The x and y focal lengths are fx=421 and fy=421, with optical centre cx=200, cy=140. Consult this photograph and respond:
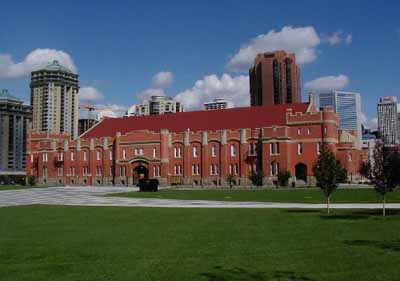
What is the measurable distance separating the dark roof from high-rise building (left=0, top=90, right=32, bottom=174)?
6309cm

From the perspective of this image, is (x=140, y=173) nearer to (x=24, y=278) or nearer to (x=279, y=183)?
(x=279, y=183)

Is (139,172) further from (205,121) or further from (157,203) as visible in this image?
(157,203)

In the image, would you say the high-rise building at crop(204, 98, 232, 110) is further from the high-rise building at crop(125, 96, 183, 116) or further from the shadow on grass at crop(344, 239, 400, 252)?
the shadow on grass at crop(344, 239, 400, 252)

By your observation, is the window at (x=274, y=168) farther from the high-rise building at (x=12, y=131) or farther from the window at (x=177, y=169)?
the high-rise building at (x=12, y=131)

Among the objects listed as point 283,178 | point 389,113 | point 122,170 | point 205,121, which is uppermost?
point 389,113

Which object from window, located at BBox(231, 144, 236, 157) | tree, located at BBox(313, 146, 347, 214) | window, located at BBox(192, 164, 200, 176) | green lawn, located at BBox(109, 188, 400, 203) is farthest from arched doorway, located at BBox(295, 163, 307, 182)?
tree, located at BBox(313, 146, 347, 214)

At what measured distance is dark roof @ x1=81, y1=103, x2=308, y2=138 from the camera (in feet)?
216

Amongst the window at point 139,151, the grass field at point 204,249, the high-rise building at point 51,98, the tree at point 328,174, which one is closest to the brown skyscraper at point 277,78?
the window at point 139,151

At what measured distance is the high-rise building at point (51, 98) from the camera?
465 ft

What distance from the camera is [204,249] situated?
11.7 meters

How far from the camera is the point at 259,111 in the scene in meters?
68.2

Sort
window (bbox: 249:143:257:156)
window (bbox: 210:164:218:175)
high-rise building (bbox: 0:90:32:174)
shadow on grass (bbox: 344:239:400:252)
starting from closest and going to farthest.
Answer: shadow on grass (bbox: 344:239:400:252)
window (bbox: 249:143:257:156)
window (bbox: 210:164:218:175)
high-rise building (bbox: 0:90:32:174)

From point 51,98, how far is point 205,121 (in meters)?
87.5


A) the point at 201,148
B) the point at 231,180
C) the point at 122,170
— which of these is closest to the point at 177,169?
the point at 201,148
